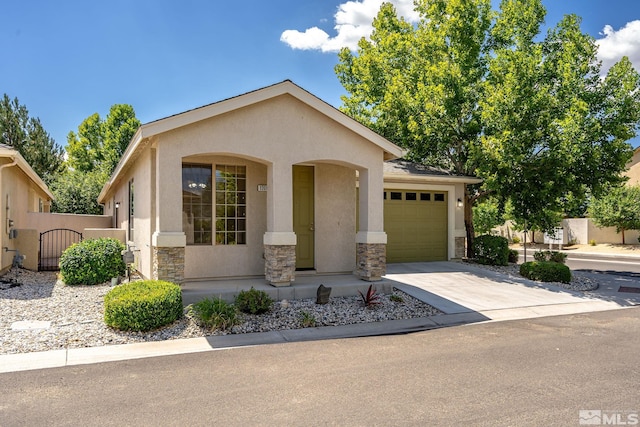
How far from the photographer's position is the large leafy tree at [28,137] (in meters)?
27.1

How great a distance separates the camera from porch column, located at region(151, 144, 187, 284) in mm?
7949

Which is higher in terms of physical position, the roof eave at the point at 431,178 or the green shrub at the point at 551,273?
the roof eave at the point at 431,178

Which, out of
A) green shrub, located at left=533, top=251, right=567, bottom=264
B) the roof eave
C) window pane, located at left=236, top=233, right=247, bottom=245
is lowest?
green shrub, located at left=533, top=251, right=567, bottom=264

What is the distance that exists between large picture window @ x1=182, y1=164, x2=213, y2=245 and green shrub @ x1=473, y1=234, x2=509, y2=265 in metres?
9.85

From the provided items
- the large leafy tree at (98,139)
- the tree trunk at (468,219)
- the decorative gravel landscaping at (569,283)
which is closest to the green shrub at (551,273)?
the decorative gravel landscaping at (569,283)

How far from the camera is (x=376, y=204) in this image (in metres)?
9.84

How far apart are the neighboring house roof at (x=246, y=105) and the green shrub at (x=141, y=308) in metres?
2.98

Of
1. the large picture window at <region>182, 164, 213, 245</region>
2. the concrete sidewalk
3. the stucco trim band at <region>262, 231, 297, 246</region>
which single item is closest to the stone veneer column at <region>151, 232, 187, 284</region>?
the large picture window at <region>182, 164, 213, 245</region>

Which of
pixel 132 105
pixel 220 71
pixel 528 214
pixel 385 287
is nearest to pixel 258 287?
pixel 385 287

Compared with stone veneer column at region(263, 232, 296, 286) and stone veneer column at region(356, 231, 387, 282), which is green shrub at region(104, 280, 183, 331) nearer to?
stone veneer column at region(263, 232, 296, 286)

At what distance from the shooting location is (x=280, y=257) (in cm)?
867

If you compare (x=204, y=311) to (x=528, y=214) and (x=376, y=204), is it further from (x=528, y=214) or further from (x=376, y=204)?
(x=528, y=214)

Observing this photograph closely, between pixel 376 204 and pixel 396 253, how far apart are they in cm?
462

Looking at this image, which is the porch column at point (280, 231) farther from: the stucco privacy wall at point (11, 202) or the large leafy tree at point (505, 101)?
the large leafy tree at point (505, 101)
